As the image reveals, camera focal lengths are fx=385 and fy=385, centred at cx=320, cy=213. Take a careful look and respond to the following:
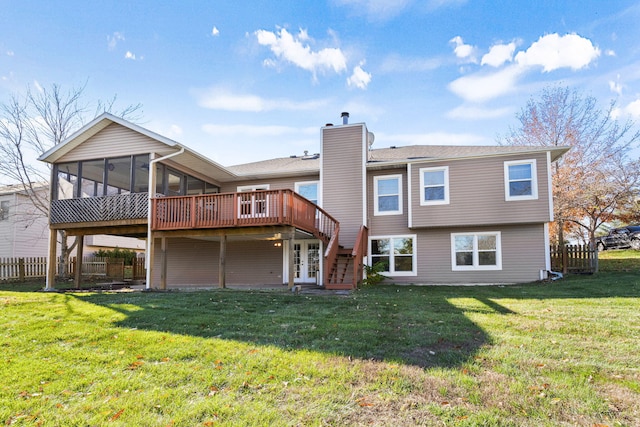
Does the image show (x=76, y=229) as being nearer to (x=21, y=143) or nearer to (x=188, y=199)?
(x=188, y=199)

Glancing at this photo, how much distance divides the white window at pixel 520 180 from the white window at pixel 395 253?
12.1ft

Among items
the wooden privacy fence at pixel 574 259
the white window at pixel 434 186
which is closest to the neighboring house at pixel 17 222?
the white window at pixel 434 186

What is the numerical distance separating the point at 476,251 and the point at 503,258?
914mm

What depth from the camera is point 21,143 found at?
19172 millimetres

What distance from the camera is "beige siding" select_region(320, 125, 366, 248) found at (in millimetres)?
14711

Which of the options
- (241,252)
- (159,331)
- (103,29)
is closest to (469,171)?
(241,252)

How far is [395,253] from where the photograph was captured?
1466cm

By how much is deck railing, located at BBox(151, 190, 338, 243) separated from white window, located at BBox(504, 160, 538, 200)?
6.82 metres

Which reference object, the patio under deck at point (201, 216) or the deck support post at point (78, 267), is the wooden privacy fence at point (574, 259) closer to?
the patio under deck at point (201, 216)

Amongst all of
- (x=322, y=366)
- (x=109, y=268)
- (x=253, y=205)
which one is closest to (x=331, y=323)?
(x=322, y=366)

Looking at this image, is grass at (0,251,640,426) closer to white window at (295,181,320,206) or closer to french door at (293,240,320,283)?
french door at (293,240,320,283)

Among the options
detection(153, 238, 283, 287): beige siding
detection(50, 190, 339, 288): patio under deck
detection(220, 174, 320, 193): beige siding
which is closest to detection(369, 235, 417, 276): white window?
detection(50, 190, 339, 288): patio under deck

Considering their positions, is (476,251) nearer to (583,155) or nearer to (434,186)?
(434,186)

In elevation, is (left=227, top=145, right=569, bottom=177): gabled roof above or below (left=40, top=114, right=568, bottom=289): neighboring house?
above
